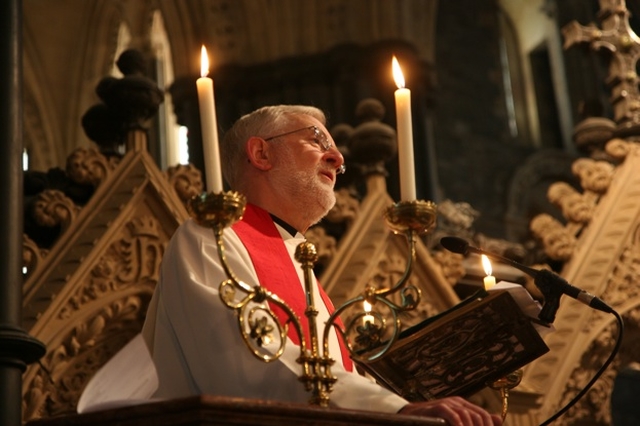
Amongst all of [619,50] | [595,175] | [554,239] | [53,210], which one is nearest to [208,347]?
[53,210]

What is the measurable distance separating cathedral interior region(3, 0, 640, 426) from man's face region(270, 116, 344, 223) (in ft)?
1.66

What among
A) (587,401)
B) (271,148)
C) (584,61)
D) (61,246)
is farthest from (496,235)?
(271,148)

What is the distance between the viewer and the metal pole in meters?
4.02

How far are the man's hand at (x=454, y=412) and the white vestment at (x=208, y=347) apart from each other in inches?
2.2

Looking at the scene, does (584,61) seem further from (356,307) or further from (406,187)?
(406,187)

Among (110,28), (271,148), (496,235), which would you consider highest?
(110,28)

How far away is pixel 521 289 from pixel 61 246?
240 centimetres

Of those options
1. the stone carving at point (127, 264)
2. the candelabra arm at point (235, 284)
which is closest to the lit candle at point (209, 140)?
→ the candelabra arm at point (235, 284)

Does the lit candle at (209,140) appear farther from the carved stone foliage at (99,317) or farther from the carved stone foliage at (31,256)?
the carved stone foliage at (31,256)

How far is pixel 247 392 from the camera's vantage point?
10.2 ft

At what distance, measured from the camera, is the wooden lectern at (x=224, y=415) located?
2.59 metres

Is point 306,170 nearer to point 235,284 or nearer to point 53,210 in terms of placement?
point 235,284

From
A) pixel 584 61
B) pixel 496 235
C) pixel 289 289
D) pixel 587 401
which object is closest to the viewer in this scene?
pixel 289 289

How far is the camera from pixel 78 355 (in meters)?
5.09
